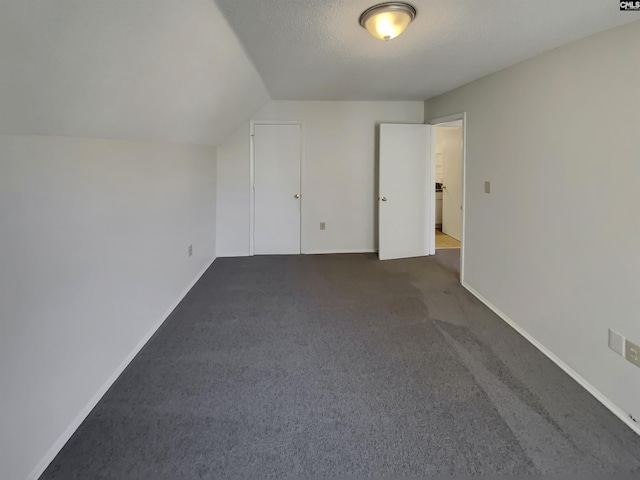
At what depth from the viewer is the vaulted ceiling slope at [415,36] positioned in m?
1.92

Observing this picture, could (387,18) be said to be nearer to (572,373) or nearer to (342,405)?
(342,405)

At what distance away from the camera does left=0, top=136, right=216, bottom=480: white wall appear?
1382mm

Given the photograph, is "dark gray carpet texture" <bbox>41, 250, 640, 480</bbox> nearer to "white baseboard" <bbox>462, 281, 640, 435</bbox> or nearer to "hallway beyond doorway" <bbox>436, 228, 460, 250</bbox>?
"white baseboard" <bbox>462, 281, 640, 435</bbox>

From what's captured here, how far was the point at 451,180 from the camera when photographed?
22.3 feet

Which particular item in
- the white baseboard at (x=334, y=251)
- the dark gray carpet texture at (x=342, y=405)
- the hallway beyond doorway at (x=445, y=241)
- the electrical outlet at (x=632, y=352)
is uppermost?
the hallway beyond doorway at (x=445, y=241)

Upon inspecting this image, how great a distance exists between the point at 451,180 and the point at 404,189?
2296 millimetres

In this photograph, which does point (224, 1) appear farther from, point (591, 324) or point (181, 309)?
point (591, 324)

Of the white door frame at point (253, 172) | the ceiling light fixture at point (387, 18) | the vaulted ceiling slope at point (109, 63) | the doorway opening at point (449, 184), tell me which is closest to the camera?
the vaulted ceiling slope at point (109, 63)

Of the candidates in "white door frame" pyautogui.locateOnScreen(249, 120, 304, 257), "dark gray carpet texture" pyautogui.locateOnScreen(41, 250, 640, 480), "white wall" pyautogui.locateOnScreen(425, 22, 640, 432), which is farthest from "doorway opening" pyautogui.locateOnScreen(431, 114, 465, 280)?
"dark gray carpet texture" pyautogui.locateOnScreen(41, 250, 640, 480)

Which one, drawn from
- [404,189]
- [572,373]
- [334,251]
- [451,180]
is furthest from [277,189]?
[572,373]

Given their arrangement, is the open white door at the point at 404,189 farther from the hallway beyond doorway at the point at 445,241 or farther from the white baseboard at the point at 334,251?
the hallway beyond doorway at the point at 445,241

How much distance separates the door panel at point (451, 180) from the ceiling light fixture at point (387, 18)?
15.5 feet

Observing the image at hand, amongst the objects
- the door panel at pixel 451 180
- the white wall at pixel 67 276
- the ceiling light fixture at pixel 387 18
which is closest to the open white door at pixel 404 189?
the door panel at pixel 451 180

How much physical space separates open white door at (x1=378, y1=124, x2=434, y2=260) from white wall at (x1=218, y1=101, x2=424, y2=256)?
0.38 metres
